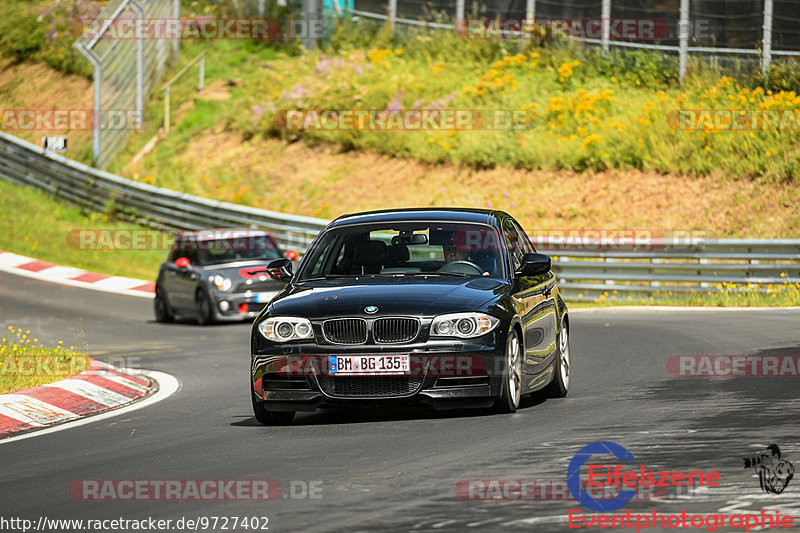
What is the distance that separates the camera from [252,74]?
137ft

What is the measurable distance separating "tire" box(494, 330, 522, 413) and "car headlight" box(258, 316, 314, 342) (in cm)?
140

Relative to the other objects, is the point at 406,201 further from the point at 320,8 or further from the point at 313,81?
the point at 320,8

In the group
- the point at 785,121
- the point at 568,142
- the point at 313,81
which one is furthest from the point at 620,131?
the point at 313,81

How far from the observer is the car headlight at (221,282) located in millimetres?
21953

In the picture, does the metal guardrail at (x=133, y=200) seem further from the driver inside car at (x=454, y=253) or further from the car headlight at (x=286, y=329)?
the car headlight at (x=286, y=329)

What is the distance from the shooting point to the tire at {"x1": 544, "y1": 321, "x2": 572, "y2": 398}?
1112 cm

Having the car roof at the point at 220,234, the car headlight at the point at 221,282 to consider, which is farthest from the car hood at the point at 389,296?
the car roof at the point at 220,234

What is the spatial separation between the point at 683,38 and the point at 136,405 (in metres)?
24.0

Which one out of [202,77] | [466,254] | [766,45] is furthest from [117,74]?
[466,254]

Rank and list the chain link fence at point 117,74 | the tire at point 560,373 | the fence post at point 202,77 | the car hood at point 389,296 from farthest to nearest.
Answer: the fence post at point 202,77 → the chain link fence at point 117,74 → the tire at point 560,373 → the car hood at point 389,296

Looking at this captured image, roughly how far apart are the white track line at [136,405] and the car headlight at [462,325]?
298 cm

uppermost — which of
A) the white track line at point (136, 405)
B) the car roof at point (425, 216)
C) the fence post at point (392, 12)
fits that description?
the fence post at point (392, 12)

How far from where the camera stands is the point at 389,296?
9.63 m

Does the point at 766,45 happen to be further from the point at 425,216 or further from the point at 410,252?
the point at 410,252
